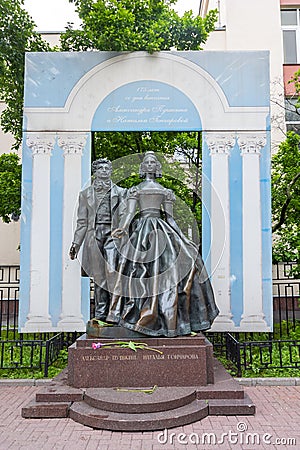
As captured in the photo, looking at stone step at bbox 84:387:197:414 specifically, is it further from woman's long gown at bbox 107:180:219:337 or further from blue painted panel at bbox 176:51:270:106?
blue painted panel at bbox 176:51:270:106

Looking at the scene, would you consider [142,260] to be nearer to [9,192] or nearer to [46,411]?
[46,411]

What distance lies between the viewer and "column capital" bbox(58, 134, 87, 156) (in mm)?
8672

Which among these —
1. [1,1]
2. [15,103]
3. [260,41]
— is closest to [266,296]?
[15,103]

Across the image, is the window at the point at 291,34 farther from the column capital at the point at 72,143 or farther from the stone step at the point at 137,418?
the stone step at the point at 137,418

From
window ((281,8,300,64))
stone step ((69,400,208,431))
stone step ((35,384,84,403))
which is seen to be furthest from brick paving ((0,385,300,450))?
window ((281,8,300,64))

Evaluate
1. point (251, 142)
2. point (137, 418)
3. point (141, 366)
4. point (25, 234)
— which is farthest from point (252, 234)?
point (137, 418)

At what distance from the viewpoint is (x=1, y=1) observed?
10.0m

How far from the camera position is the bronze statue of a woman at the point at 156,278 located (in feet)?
19.1

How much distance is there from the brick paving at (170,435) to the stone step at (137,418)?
0.06 metres

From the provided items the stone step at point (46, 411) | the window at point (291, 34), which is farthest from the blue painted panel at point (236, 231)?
the window at point (291, 34)

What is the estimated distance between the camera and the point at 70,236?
8477 mm

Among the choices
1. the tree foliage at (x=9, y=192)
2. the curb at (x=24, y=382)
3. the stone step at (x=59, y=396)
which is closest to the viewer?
the stone step at (x=59, y=396)

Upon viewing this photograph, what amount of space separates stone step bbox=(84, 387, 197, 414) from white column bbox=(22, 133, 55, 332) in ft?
10.8

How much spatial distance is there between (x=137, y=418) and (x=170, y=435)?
389 millimetres
